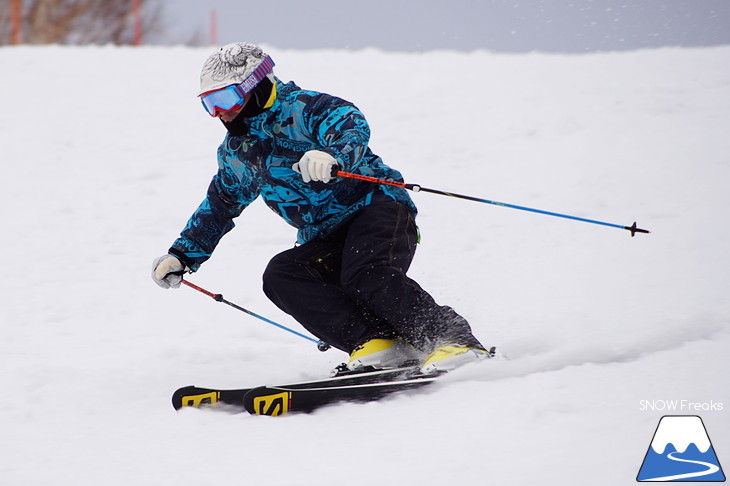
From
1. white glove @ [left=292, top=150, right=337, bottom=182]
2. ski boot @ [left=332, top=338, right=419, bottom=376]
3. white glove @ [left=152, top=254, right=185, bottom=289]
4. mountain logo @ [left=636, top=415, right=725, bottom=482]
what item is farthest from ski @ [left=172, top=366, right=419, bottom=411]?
mountain logo @ [left=636, top=415, right=725, bottom=482]

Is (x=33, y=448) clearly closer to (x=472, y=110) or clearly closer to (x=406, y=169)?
(x=406, y=169)

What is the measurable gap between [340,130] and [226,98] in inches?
18.1

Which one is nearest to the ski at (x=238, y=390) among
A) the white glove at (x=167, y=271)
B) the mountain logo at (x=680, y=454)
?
the white glove at (x=167, y=271)

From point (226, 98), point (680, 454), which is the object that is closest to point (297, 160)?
point (226, 98)

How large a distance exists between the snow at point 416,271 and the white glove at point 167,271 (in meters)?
0.45

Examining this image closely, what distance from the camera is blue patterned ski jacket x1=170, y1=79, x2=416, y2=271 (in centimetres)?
305

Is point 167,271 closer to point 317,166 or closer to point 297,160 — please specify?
point 297,160

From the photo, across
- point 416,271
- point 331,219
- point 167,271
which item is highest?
point 416,271

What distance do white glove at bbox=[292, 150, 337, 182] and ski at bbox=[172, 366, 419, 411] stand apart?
787 millimetres

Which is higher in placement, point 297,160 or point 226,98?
point 226,98

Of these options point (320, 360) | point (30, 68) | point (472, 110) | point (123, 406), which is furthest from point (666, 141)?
point (30, 68)

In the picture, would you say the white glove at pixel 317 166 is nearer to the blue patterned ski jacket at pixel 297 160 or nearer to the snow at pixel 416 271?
the blue patterned ski jacket at pixel 297 160

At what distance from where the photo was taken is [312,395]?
281 cm

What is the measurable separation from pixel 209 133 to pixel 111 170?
50.9 inches
